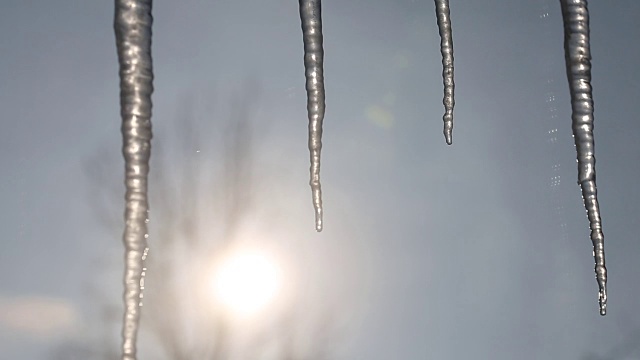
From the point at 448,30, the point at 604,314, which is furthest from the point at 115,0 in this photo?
the point at 604,314

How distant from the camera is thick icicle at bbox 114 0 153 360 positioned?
891 millimetres

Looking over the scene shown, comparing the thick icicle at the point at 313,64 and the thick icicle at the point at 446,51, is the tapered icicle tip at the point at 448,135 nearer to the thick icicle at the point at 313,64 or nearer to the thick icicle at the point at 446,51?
the thick icicle at the point at 446,51

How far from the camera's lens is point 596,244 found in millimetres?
1173

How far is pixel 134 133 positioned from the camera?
0.89 m

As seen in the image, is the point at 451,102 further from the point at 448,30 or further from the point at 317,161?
the point at 317,161

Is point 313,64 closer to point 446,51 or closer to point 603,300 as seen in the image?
point 446,51

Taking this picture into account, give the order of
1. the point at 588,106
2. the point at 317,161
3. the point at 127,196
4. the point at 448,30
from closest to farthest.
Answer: the point at 127,196 < the point at 588,106 < the point at 317,161 < the point at 448,30

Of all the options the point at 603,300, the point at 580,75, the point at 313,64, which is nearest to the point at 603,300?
the point at 603,300

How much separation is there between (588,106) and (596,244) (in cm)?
24

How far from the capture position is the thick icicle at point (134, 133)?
89 cm

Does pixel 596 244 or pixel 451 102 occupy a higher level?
pixel 451 102

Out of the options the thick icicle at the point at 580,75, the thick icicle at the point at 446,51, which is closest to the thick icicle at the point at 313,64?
the thick icicle at the point at 446,51

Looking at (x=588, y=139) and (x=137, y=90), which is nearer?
(x=137, y=90)

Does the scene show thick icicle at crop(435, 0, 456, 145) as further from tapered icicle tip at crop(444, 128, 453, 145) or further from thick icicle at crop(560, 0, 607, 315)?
thick icicle at crop(560, 0, 607, 315)
